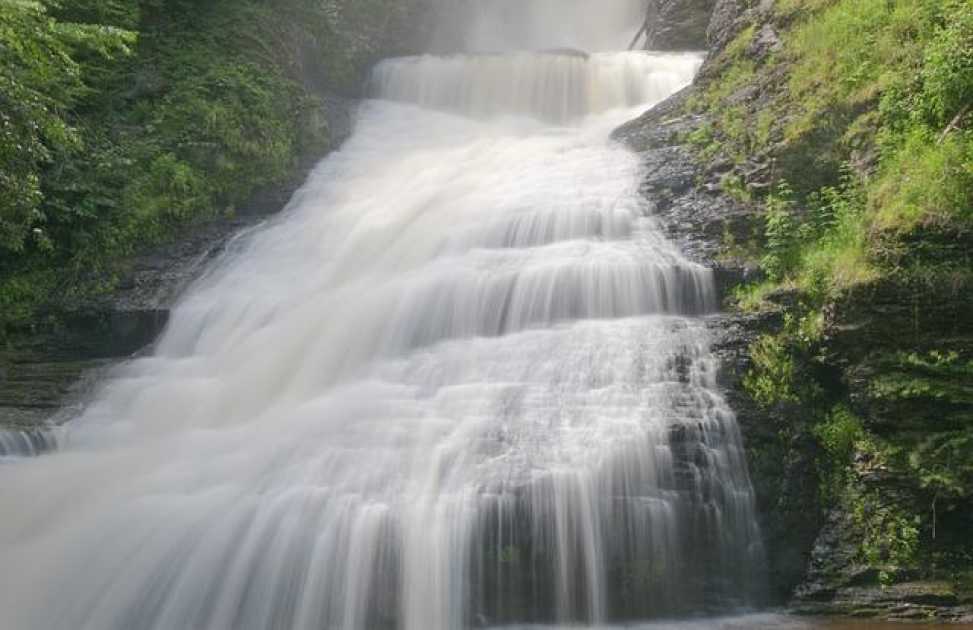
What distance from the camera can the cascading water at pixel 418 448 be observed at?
6426 millimetres

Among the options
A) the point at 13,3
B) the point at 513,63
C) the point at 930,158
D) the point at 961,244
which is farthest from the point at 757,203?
the point at 513,63

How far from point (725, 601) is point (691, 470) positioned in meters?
1.10

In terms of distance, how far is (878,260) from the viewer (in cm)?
728

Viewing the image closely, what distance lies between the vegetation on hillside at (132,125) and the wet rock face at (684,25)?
8075 millimetres

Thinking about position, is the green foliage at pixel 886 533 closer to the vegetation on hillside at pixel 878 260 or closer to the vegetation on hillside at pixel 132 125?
the vegetation on hillside at pixel 878 260

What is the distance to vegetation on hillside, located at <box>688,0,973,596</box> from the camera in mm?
6746

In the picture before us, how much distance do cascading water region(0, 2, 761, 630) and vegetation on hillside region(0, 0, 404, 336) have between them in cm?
177

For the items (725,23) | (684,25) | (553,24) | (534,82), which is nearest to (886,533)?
(725,23)

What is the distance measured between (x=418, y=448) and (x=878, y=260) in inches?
179

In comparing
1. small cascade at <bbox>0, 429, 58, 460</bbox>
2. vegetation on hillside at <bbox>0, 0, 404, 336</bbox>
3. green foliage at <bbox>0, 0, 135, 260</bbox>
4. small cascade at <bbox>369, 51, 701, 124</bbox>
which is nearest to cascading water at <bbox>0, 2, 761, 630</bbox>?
small cascade at <bbox>0, 429, 58, 460</bbox>

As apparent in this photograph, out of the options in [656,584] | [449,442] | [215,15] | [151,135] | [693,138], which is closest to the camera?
[656,584]

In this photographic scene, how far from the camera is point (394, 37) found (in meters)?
21.9

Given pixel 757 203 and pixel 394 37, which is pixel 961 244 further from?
pixel 394 37

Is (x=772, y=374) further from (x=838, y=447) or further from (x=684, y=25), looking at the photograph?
(x=684, y=25)
